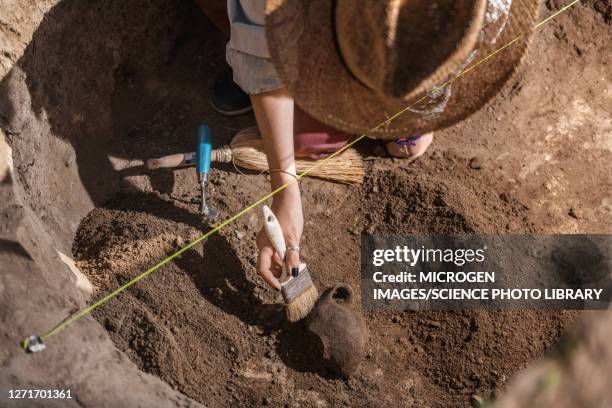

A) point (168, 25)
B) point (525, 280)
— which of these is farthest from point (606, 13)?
point (168, 25)

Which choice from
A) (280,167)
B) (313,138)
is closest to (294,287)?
(280,167)

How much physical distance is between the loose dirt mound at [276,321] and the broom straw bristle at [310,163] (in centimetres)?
17

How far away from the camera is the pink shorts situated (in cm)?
227

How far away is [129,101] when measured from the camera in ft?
8.07

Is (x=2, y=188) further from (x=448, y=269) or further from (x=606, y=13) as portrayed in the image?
(x=606, y=13)

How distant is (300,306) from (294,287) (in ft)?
0.20

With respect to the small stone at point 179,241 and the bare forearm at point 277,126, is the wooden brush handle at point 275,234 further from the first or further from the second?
the small stone at point 179,241

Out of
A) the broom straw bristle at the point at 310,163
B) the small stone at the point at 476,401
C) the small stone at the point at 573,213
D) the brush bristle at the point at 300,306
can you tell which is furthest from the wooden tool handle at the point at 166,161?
the small stone at the point at 573,213

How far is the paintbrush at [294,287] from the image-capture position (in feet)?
6.33

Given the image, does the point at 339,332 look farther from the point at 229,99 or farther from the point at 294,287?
the point at 229,99

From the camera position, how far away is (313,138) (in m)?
2.30

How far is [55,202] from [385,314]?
106cm

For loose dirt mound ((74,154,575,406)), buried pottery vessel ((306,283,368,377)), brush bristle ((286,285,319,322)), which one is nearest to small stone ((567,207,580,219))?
loose dirt mound ((74,154,575,406))

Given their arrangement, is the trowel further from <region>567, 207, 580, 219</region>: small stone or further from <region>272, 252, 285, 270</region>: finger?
<region>567, 207, 580, 219</region>: small stone
